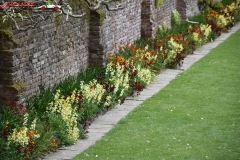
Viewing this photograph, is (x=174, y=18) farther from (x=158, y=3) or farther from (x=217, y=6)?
(x=217, y=6)

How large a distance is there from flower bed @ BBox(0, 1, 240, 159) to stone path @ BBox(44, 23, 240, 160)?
133mm

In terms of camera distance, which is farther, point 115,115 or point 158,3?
point 158,3

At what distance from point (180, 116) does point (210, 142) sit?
1888mm

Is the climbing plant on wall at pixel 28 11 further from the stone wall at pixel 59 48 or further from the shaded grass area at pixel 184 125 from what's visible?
the shaded grass area at pixel 184 125

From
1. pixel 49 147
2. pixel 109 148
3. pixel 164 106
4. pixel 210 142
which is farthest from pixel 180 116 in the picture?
pixel 49 147

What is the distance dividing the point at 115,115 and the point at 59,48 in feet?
5.93

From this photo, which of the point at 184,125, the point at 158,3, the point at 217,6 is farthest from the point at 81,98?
the point at 217,6

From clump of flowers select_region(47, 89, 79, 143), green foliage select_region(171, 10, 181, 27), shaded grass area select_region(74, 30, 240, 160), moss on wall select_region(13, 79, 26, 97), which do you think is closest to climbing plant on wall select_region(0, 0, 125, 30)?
moss on wall select_region(13, 79, 26, 97)

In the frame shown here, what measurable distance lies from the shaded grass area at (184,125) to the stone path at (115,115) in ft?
0.62

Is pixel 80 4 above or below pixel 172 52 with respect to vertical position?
above

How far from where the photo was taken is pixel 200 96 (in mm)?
15133

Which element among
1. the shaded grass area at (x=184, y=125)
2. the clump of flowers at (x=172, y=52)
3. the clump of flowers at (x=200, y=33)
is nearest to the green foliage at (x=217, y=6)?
the clump of flowers at (x=200, y=33)

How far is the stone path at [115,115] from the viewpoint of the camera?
35.3ft

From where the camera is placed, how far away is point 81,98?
12656 mm
